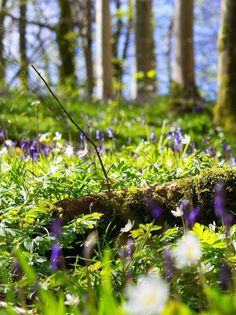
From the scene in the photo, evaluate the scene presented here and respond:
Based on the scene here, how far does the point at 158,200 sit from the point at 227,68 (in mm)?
6288

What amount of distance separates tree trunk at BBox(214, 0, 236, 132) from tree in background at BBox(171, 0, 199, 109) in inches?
83.6

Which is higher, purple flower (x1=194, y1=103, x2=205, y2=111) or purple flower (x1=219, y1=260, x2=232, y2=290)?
purple flower (x1=219, y1=260, x2=232, y2=290)

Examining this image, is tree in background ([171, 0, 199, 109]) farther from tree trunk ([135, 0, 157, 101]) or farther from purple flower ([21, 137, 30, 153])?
purple flower ([21, 137, 30, 153])

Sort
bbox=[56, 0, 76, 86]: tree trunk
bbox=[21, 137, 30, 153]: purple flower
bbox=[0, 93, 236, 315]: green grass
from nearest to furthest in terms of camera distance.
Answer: bbox=[0, 93, 236, 315]: green grass, bbox=[21, 137, 30, 153]: purple flower, bbox=[56, 0, 76, 86]: tree trunk

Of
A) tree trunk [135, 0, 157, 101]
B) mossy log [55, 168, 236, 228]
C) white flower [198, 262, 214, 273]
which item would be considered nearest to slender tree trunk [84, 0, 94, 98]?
tree trunk [135, 0, 157, 101]

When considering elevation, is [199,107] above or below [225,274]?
below

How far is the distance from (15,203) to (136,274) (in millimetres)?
894

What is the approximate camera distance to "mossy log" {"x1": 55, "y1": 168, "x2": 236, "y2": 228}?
2961mm

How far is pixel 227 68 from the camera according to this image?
8.85 metres

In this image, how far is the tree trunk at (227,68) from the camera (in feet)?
28.9

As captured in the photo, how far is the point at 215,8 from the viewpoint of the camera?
3631cm

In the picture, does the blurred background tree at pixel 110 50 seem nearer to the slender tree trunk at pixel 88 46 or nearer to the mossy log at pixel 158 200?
the slender tree trunk at pixel 88 46

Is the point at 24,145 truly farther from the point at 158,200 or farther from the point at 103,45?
the point at 103,45

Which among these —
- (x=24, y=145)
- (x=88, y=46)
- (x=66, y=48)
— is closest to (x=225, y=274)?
(x=24, y=145)
